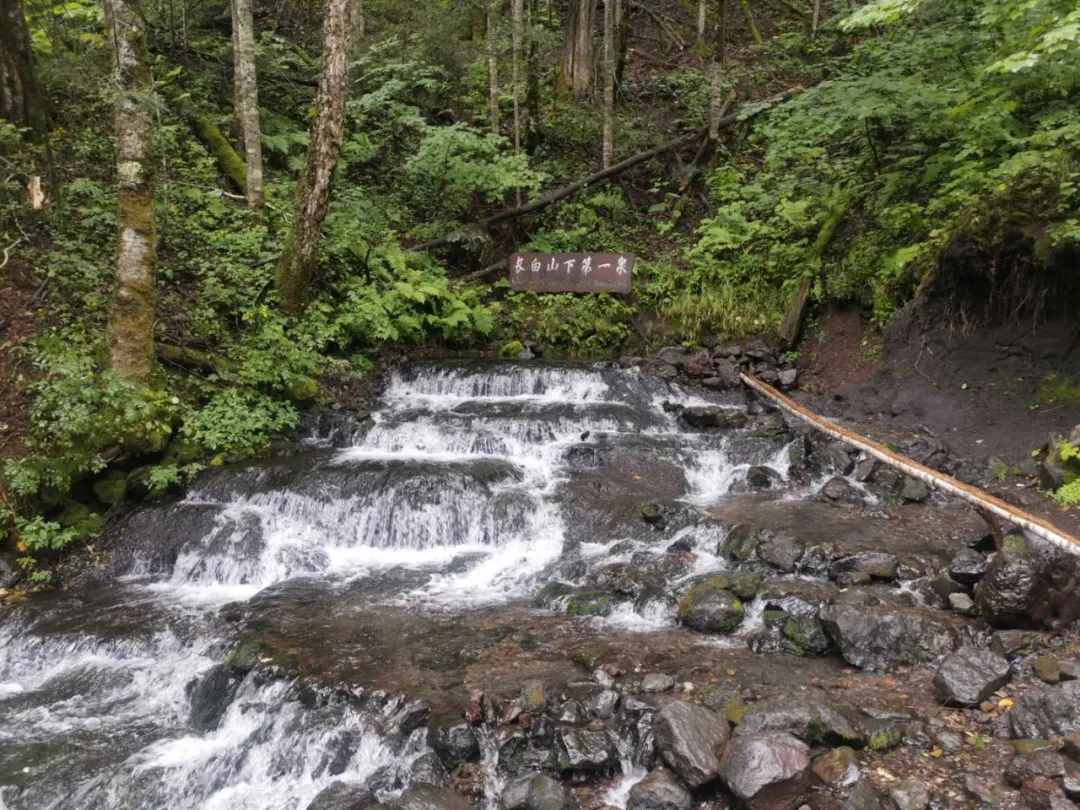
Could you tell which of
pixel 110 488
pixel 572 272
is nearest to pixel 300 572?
pixel 110 488

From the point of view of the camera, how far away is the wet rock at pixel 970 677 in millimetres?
4824

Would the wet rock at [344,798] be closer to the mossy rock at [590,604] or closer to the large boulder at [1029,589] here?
the mossy rock at [590,604]

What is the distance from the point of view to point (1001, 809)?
13.0 ft

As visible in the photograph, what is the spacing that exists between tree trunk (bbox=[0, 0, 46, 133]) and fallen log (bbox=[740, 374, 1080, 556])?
1141 centimetres

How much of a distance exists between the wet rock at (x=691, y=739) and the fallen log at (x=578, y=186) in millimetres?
12454

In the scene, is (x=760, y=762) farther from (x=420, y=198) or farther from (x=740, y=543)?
(x=420, y=198)

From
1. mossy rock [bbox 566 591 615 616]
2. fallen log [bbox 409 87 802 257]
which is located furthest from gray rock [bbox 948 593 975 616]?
fallen log [bbox 409 87 802 257]

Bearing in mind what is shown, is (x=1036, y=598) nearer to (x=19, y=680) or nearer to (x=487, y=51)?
(x=19, y=680)

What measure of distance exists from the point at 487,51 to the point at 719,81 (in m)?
5.13

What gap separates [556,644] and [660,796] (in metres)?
1.93

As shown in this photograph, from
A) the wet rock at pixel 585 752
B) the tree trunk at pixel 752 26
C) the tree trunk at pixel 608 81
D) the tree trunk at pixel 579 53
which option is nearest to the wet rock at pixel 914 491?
the wet rock at pixel 585 752

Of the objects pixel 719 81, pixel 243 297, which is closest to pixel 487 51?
pixel 719 81

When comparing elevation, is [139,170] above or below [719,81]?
below

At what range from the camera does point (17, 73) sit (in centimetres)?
1059
